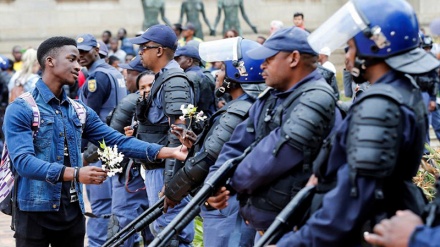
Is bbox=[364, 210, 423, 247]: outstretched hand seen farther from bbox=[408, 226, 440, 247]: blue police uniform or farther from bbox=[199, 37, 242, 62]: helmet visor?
bbox=[199, 37, 242, 62]: helmet visor

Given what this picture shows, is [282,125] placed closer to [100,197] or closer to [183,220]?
[183,220]

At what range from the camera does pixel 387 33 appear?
163 inches

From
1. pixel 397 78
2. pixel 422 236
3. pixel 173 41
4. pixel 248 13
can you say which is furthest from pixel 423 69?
pixel 248 13

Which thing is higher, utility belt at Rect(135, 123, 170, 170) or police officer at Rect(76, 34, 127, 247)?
utility belt at Rect(135, 123, 170, 170)

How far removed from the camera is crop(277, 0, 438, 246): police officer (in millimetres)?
3879

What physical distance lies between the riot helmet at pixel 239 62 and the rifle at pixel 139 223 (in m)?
0.97

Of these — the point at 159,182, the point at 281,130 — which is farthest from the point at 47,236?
the point at 281,130

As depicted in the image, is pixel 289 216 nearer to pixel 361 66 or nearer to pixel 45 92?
pixel 361 66

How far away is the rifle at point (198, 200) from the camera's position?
4.99 m

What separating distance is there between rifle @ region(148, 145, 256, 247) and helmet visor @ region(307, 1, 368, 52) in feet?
2.72

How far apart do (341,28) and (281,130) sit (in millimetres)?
693

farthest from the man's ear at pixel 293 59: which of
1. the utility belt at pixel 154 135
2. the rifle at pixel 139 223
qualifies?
the utility belt at pixel 154 135

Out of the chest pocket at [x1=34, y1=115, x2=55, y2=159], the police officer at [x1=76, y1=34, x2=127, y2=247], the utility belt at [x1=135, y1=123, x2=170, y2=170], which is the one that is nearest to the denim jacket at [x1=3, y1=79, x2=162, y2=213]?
the chest pocket at [x1=34, y1=115, x2=55, y2=159]

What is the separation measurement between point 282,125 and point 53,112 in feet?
6.45
